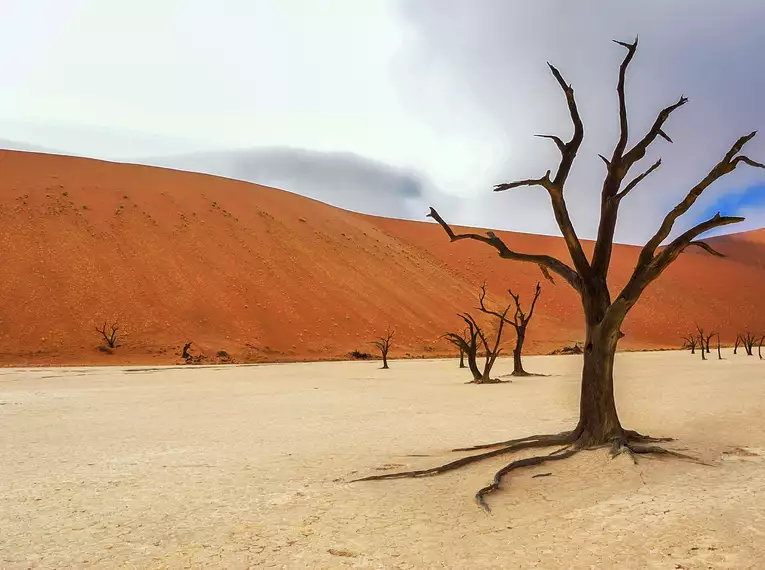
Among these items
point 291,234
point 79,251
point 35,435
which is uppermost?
point 291,234

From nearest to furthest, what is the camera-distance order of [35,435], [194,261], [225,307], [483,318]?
[35,435]
[225,307]
[194,261]
[483,318]

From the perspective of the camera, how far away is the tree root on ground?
605 centimetres

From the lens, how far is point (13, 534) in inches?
182

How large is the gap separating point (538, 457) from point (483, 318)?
48.6m

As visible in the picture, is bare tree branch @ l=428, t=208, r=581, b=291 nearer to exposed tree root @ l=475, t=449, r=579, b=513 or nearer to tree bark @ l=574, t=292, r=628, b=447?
tree bark @ l=574, t=292, r=628, b=447

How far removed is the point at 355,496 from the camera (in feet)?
18.1

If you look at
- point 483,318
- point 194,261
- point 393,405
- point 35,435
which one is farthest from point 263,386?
point 483,318

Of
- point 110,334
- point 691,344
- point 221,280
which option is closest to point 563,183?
point 110,334

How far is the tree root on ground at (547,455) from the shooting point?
6.05m

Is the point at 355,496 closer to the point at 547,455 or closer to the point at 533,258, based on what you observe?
the point at 547,455

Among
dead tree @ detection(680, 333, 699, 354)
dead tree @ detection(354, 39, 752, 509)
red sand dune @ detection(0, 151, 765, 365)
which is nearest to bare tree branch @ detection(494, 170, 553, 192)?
dead tree @ detection(354, 39, 752, 509)

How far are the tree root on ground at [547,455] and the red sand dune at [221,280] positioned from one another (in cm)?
2936

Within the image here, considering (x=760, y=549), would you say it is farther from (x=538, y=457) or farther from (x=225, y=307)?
(x=225, y=307)

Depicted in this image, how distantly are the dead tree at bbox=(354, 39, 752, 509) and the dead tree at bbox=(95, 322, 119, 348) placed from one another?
3081 centimetres
